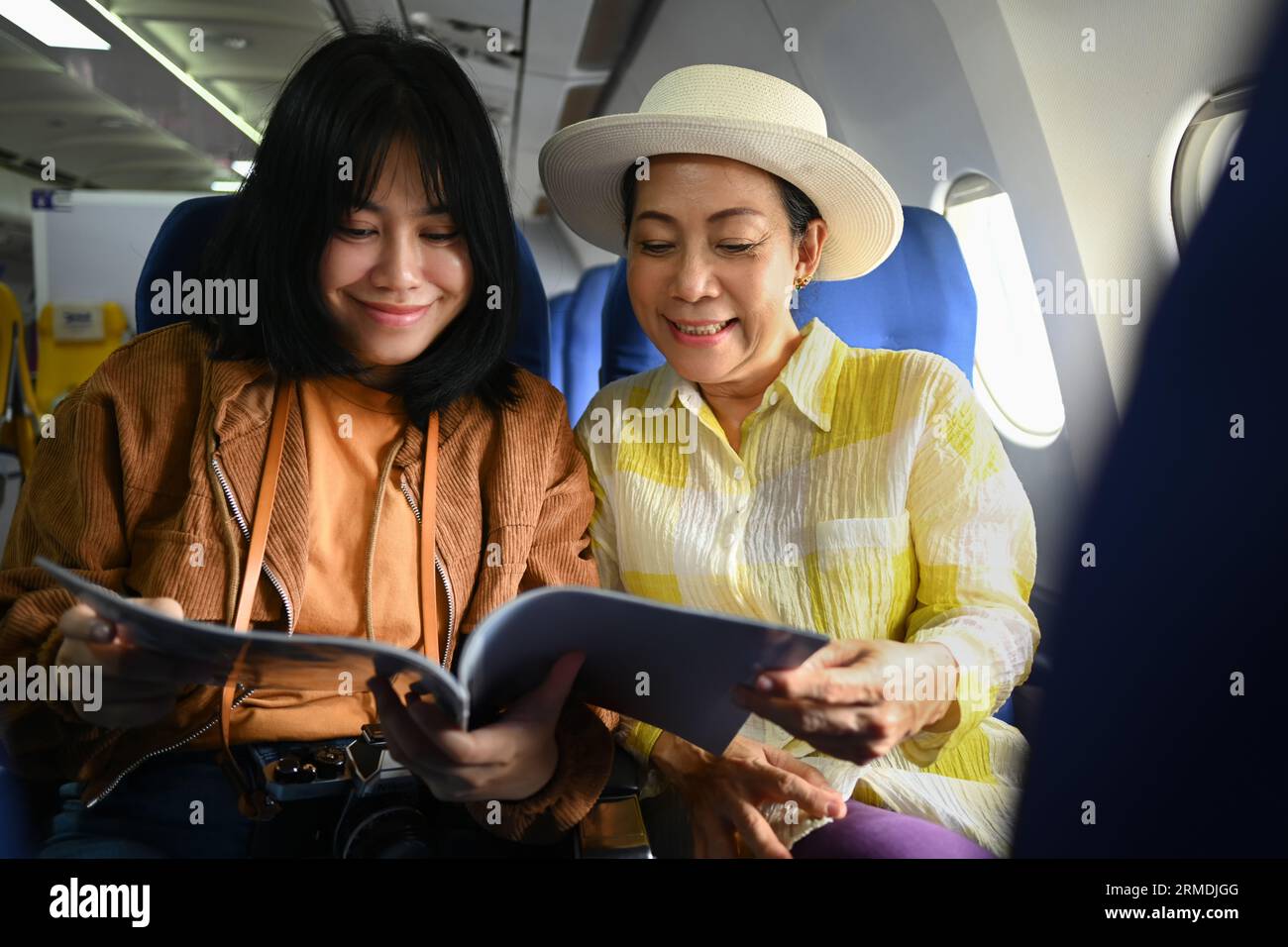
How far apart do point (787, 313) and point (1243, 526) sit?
89 centimetres

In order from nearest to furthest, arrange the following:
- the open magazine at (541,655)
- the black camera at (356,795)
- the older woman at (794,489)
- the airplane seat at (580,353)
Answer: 1. the open magazine at (541,655)
2. the black camera at (356,795)
3. the older woman at (794,489)
4. the airplane seat at (580,353)

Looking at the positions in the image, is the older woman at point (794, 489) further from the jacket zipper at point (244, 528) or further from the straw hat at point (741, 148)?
the jacket zipper at point (244, 528)

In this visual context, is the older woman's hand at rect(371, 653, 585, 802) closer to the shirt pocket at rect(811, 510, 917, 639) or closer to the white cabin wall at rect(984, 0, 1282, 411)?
the shirt pocket at rect(811, 510, 917, 639)

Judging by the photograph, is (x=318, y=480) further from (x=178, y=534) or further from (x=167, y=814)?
(x=167, y=814)

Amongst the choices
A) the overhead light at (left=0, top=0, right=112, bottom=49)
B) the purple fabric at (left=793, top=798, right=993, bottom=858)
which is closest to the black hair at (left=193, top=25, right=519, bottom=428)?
the overhead light at (left=0, top=0, right=112, bottom=49)

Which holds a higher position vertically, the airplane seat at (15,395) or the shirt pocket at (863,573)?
the airplane seat at (15,395)

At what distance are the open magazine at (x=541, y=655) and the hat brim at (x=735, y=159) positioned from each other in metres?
0.78

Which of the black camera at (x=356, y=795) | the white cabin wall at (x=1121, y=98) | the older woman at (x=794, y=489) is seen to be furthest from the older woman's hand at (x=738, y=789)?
the white cabin wall at (x=1121, y=98)

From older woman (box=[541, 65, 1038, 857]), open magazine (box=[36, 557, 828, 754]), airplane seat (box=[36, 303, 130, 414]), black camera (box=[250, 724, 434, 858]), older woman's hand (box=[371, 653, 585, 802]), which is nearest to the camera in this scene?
open magazine (box=[36, 557, 828, 754])

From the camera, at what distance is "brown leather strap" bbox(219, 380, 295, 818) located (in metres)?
1.37

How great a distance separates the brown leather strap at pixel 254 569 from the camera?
137 centimetres

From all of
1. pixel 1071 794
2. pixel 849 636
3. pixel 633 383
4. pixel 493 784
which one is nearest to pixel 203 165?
pixel 633 383

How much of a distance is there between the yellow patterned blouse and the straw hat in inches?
7.9
